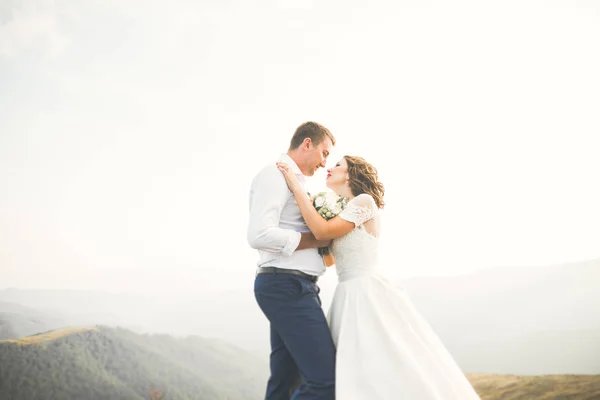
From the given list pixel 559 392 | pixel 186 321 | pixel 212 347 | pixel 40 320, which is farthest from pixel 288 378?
pixel 40 320

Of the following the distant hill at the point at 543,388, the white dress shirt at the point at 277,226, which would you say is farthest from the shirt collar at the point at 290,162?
the distant hill at the point at 543,388

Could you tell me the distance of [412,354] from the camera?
2.11 meters

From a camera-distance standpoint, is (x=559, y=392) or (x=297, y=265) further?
(x=559, y=392)

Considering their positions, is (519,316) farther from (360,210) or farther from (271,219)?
(271,219)

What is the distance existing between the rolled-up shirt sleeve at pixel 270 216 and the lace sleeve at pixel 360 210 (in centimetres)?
36

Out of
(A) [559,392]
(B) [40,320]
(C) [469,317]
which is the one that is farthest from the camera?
(C) [469,317]

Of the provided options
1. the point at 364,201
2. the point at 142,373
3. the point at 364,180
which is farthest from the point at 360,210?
the point at 142,373

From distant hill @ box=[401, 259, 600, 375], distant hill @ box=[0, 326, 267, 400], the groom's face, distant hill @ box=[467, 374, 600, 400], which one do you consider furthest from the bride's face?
distant hill @ box=[401, 259, 600, 375]

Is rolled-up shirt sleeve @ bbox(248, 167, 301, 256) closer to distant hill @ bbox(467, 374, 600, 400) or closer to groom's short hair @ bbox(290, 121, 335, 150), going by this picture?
groom's short hair @ bbox(290, 121, 335, 150)

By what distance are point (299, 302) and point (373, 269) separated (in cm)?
56

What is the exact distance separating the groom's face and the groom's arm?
295mm

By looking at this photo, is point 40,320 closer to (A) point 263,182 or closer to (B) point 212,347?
(B) point 212,347

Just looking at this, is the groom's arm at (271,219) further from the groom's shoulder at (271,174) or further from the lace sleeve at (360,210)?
the lace sleeve at (360,210)

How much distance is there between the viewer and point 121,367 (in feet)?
19.0
